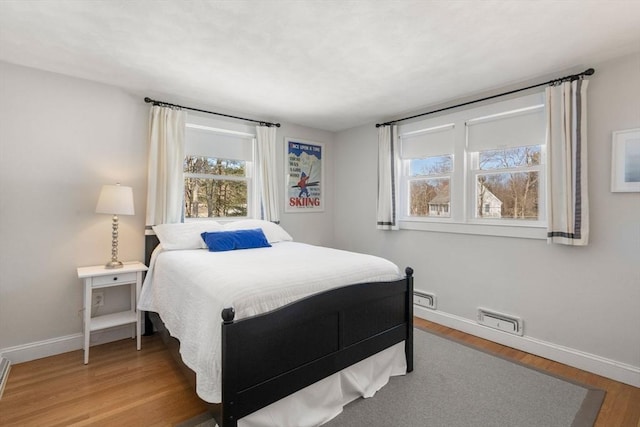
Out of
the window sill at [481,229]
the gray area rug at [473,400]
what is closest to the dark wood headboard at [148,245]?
the gray area rug at [473,400]

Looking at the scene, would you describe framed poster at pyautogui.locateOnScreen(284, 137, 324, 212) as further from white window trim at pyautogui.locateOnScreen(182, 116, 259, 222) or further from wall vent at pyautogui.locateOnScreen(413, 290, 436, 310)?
wall vent at pyautogui.locateOnScreen(413, 290, 436, 310)

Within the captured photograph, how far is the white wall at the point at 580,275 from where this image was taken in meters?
2.27

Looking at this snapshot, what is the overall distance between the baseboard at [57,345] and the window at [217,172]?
4.22 ft

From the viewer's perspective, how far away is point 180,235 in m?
2.93

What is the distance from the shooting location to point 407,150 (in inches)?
148

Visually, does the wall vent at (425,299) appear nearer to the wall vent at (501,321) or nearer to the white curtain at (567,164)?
the wall vent at (501,321)

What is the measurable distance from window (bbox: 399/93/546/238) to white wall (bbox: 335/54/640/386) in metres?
0.22

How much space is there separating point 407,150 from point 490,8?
2039mm

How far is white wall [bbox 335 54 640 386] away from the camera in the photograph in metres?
2.27

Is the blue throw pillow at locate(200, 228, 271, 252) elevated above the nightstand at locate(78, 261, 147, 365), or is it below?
above

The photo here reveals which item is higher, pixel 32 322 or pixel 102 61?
pixel 102 61

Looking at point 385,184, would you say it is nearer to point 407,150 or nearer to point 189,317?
point 407,150

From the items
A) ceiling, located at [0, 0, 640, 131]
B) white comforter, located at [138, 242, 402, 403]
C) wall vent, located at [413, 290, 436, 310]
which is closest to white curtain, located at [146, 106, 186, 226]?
ceiling, located at [0, 0, 640, 131]

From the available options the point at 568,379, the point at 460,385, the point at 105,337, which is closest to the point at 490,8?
the point at 460,385
